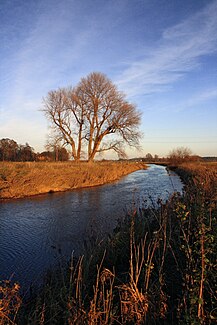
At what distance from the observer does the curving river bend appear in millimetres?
4328

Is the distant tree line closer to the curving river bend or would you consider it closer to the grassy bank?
the curving river bend

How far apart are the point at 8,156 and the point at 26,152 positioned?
112 inches

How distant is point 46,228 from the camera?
21.7 feet

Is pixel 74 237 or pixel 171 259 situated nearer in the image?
pixel 171 259

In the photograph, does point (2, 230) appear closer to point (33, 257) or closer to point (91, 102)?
point (33, 257)

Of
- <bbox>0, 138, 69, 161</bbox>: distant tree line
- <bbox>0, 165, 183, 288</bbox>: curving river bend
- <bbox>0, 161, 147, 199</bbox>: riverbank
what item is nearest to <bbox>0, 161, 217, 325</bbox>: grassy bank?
<bbox>0, 165, 183, 288</bbox>: curving river bend

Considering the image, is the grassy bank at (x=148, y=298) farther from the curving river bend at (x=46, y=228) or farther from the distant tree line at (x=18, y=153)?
the distant tree line at (x=18, y=153)

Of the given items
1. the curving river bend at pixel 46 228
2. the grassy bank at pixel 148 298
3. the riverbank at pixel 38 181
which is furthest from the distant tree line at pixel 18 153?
the grassy bank at pixel 148 298

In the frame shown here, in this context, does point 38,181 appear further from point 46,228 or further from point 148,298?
point 148,298

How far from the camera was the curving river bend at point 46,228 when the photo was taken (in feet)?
14.2

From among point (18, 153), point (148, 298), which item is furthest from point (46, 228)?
point (18, 153)

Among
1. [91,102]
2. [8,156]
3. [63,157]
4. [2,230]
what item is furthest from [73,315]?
[8,156]

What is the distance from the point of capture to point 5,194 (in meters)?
10.9

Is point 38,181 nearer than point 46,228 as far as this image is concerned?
No
